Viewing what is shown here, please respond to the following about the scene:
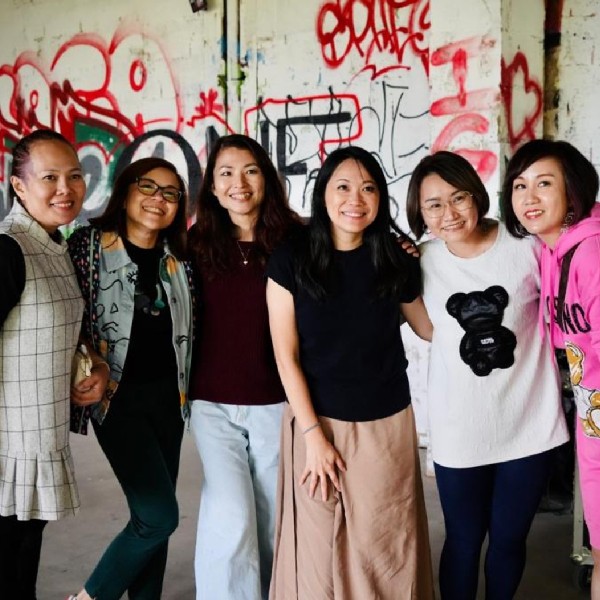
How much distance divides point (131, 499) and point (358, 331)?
0.96m

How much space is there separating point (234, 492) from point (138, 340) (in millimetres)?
580

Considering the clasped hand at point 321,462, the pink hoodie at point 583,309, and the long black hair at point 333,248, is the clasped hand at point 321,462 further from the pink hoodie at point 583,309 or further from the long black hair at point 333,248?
the pink hoodie at point 583,309

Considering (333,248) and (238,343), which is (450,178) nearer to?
(333,248)

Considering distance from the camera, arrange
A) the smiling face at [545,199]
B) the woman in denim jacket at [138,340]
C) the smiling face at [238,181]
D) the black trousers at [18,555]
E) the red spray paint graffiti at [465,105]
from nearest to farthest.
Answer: the black trousers at [18,555] < the smiling face at [545,199] < the woman in denim jacket at [138,340] < the smiling face at [238,181] < the red spray paint graffiti at [465,105]

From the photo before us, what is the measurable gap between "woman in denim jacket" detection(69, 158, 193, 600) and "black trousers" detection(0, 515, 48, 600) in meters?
0.29

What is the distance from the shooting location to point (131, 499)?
2.28m

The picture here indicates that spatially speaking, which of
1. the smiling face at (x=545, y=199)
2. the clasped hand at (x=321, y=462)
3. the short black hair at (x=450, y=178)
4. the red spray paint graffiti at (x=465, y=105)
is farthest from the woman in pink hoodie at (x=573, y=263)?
the red spray paint graffiti at (x=465, y=105)

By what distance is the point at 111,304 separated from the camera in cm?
217

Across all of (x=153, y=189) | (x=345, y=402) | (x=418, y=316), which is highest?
(x=153, y=189)

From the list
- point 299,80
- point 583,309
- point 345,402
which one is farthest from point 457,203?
point 299,80

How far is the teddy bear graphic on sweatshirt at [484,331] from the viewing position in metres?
2.09

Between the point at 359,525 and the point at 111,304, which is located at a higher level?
the point at 111,304

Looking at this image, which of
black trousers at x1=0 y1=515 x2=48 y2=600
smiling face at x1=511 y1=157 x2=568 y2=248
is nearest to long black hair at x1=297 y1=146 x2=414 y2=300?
smiling face at x1=511 y1=157 x2=568 y2=248

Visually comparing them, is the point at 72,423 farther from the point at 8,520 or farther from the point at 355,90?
the point at 355,90
